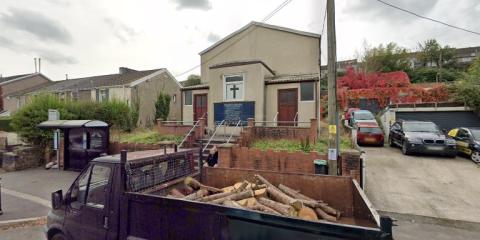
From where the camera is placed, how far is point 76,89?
2727 cm

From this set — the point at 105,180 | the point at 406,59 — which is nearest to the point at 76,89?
the point at 105,180

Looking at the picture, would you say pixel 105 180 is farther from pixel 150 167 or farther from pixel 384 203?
pixel 384 203

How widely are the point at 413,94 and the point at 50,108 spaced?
2579 centimetres

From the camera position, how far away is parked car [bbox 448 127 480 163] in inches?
416

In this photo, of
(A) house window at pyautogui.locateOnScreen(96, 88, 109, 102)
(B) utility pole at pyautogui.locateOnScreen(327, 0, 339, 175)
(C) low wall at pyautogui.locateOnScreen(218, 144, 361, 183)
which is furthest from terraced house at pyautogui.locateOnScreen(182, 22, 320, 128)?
(A) house window at pyautogui.locateOnScreen(96, 88, 109, 102)

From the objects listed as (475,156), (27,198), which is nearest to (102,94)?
(27,198)

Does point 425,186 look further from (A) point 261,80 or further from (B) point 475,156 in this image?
(A) point 261,80

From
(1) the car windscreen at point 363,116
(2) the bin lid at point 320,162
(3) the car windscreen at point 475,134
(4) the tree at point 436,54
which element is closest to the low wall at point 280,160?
(2) the bin lid at point 320,162

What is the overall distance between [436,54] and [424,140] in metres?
34.3

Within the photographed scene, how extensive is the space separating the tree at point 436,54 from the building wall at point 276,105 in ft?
112

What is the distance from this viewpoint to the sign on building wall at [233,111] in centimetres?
1372

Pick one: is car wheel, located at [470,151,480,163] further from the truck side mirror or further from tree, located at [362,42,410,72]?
tree, located at [362,42,410,72]

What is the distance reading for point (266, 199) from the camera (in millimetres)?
3396

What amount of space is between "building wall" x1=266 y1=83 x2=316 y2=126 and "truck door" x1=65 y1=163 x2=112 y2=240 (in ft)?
35.9
